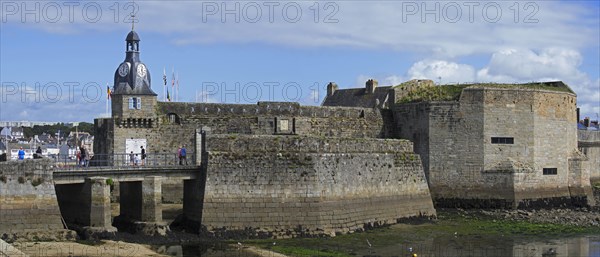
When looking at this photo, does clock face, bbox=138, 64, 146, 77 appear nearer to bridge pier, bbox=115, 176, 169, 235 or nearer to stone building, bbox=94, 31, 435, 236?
stone building, bbox=94, 31, 435, 236

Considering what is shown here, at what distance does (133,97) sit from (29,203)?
11.2 m

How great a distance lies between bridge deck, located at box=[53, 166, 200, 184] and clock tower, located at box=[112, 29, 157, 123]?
729 cm

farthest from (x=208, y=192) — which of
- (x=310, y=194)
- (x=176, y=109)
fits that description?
(x=176, y=109)

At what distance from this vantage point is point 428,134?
42688 mm

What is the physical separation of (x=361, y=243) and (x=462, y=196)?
13.1 metres

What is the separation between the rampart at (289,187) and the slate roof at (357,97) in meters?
16.7

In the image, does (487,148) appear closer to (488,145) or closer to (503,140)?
(488,145)

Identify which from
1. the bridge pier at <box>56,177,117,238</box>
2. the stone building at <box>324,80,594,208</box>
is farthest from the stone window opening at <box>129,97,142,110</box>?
the stone building at <box>324,80,594,208</box>

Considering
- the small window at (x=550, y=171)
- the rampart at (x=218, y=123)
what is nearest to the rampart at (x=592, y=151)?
the small window at (x=550, y=171)

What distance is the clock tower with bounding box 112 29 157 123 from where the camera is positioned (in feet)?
125

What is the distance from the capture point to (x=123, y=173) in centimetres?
3034

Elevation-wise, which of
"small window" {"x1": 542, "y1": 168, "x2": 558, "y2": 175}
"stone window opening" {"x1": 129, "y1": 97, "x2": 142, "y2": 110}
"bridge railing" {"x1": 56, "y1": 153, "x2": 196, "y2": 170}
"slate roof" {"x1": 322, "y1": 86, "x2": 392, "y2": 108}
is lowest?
"small window" {"x1": 542, "y1": 168, "x2": 558, "y2": 175}

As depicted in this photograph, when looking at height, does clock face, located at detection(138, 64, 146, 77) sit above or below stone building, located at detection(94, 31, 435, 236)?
above

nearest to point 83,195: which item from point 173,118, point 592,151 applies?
point 173,118
